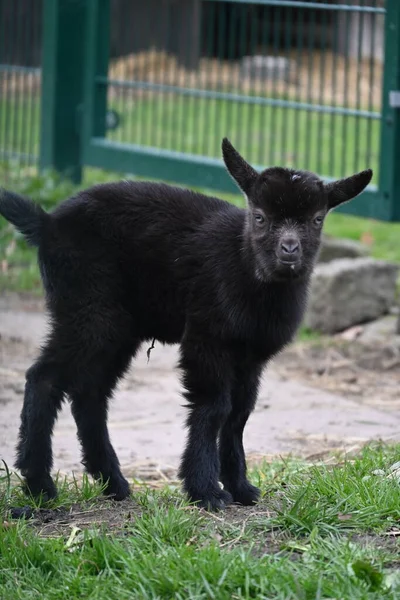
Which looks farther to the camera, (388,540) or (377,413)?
(377,413)

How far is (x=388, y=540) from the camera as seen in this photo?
4.27 metres

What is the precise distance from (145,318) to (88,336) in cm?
33

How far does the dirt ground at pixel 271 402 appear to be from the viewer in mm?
6582

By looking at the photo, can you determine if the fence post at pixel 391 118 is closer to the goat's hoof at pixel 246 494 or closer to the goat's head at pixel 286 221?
the goat's head at pixel 286 221

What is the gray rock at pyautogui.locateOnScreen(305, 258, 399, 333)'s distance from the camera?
906 centimetres

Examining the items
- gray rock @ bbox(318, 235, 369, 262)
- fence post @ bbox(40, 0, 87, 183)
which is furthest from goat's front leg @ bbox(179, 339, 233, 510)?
fence post @ bbox(40, 0, 87, 183)

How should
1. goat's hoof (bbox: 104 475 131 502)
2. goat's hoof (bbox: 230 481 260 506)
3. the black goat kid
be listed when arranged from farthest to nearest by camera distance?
1. goat's hoof (bbox: 104 475 131 502)
2. goat's hoof (bbox: 230 481 260 506)
3. the black goat kid

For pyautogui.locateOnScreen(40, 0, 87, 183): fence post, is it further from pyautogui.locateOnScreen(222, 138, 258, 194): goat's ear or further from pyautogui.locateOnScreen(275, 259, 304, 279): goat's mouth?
pyautogui.locateOnScreen(275, 259, 304, 279): goat's mouth

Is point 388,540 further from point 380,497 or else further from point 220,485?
point 220,485

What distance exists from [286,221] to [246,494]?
130 cm

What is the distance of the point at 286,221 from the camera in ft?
16.4

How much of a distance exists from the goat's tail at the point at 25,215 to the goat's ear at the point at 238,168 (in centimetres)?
90

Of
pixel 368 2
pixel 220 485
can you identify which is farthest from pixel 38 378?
pixel 368 2

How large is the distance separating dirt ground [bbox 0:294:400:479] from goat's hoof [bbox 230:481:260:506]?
36.8 inches
